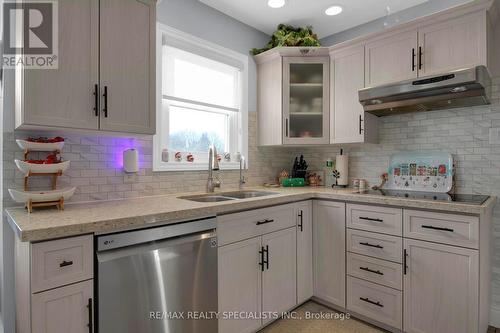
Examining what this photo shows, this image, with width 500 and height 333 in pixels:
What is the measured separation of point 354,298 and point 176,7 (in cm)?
278

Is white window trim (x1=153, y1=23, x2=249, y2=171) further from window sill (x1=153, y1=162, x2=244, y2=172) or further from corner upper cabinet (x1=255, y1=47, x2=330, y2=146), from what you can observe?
corner upper cabinet (x1=255, y1=47, x2=330, y2=146)

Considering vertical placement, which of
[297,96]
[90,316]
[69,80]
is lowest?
[90,316]

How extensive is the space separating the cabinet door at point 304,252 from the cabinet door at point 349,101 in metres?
0.77

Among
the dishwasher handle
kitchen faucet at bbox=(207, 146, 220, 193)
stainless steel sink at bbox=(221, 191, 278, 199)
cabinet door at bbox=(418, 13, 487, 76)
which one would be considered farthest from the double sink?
cabinet door at bbox=(418, 13, 487, 76)

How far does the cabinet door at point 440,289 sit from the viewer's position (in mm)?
1750

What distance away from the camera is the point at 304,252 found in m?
2.46

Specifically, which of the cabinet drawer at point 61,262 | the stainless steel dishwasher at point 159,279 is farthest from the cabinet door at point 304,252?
the cabinet drawer at point 61,262

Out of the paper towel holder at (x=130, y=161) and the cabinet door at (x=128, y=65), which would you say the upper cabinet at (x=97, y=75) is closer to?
the cabinet door at (x=128, y=65)

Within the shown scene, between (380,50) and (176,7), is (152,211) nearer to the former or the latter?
(176,7)

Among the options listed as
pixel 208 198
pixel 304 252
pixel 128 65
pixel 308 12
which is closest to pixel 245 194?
pixel 208 198

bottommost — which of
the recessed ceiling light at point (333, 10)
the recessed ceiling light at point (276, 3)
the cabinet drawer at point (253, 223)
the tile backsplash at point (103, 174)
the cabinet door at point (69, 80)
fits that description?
the cabinet drawer at point (253, 223)

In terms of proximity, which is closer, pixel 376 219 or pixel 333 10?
pixel 376 219

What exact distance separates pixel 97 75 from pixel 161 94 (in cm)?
73

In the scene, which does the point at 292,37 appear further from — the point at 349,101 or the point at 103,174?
the point at 103,174
